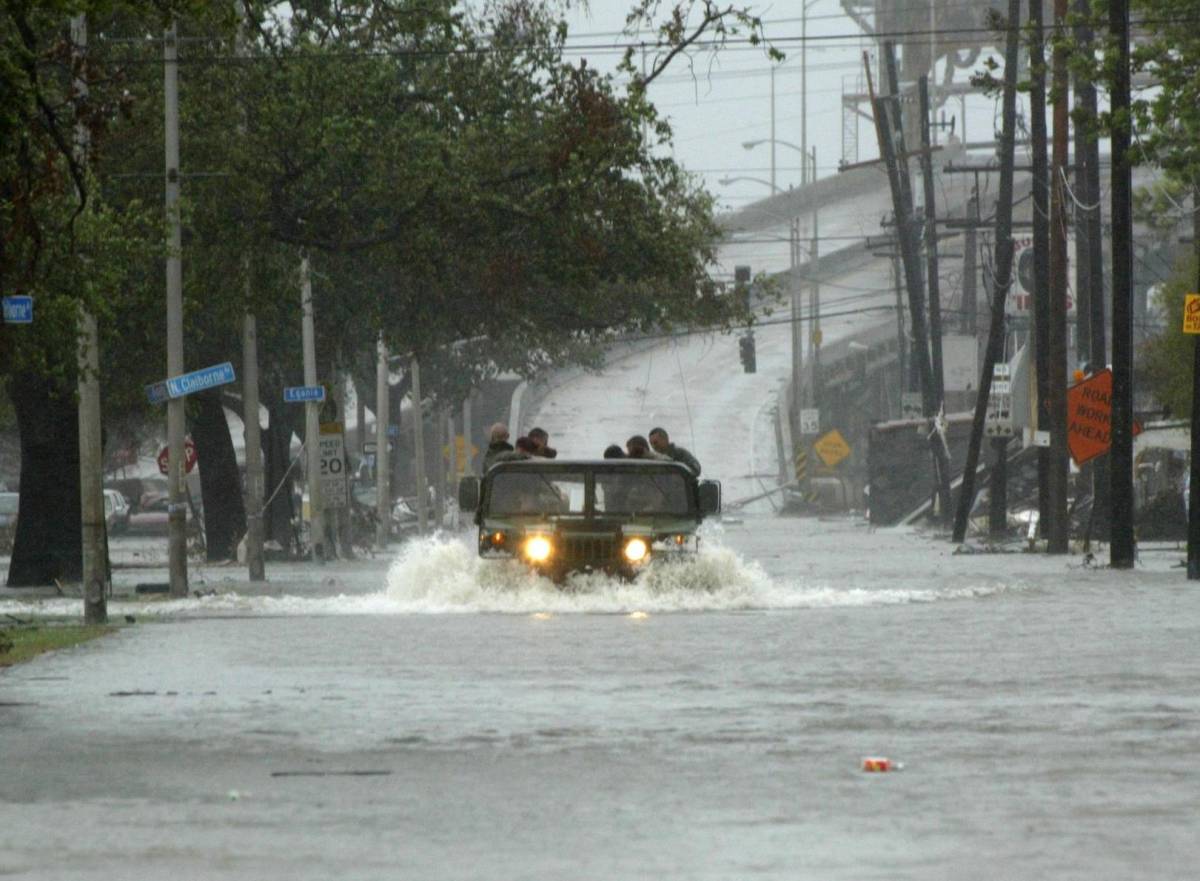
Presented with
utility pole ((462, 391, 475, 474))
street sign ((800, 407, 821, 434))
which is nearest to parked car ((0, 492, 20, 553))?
utility pole ((462, 391, 475, 474))

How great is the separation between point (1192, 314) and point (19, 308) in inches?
599

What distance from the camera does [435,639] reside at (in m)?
22.8

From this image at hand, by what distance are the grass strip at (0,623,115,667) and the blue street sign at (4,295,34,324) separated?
2.81 meters

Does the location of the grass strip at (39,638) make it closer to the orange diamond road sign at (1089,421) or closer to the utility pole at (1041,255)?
the orange diamond road sign at (1089,421)

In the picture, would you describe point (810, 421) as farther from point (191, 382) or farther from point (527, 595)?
point (527, 595)

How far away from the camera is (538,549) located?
2780 centimetres

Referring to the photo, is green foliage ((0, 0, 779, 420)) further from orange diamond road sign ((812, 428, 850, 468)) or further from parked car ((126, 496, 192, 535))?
orange diamond road sign ((812, 428, 850, 468))

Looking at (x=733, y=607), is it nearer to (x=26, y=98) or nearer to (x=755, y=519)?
(x=26, y=98)

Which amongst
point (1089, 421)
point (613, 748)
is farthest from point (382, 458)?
point (613, 748)

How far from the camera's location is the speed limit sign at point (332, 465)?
51.3 meters

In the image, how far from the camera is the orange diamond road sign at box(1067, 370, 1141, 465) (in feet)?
144

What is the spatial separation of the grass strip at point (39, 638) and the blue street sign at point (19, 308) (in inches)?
111

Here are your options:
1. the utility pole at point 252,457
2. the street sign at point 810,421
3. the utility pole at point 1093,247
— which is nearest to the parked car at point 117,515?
the street sign at point 810,421

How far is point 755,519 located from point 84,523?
69.5 m
